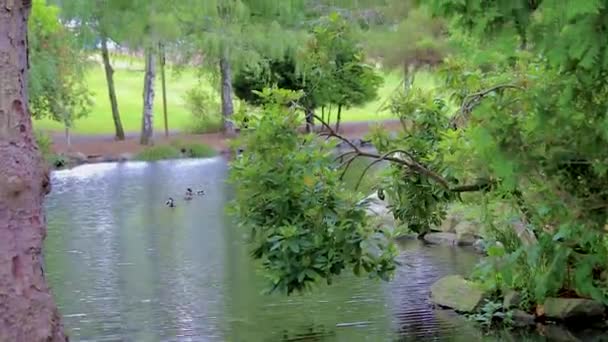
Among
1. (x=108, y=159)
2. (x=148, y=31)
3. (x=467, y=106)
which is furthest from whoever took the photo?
(x=108, y=159)

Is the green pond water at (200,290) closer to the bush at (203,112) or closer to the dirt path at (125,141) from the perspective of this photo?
the dirt path at (125,141)

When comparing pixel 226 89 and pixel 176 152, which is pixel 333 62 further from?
pixel 226 89

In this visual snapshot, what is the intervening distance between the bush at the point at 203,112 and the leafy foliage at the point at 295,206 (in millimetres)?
29338

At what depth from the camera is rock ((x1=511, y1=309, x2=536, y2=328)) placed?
928 centimetres

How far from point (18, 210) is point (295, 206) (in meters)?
3.00

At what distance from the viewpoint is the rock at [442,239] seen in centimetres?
1430

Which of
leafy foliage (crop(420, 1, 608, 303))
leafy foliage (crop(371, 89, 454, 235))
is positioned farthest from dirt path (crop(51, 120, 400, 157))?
leafy foliage (crop(420, 1, 608, 303))

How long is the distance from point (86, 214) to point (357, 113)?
2591cm

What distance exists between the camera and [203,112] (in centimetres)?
3656

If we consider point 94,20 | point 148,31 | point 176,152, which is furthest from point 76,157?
point 148,31

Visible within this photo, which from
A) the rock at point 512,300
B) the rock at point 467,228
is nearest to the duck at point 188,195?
the rock at point 467,228

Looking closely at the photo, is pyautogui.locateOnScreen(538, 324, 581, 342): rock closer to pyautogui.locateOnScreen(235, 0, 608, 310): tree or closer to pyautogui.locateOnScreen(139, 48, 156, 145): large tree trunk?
pyautogui.locateOnScreen(235, 0, 608, 310): tree

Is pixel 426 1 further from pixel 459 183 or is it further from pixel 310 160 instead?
pixel 459 183

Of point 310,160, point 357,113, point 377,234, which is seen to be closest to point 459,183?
point 377,234
